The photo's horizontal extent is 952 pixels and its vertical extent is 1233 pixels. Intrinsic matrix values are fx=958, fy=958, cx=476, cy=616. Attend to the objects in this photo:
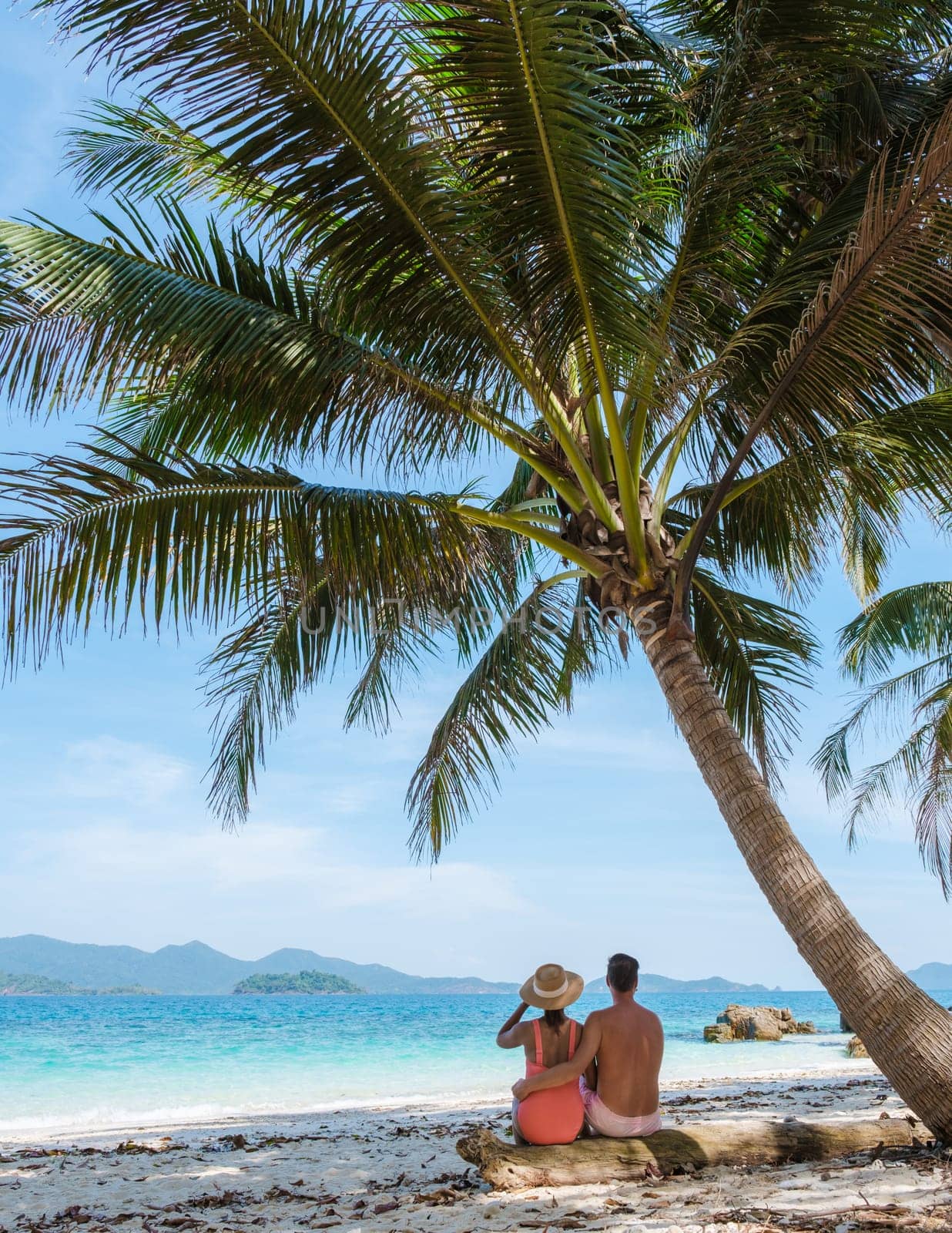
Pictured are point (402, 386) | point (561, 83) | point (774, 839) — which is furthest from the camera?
point (402, 386)

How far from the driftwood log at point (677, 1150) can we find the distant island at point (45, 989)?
8267 centimetres

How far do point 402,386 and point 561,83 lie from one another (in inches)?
70.2

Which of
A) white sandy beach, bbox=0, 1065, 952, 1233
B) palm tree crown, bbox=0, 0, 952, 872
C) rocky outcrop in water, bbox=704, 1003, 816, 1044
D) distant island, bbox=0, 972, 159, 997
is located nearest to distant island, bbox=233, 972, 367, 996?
distant island, bbox=0, 972, 159, 997

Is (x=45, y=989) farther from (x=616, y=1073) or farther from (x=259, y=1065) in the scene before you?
(x=616, y=1073)

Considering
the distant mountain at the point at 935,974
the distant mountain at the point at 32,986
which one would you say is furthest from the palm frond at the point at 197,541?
the distant mountain at the point at 935,974

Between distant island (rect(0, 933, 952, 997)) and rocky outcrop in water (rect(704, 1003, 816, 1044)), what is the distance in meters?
81.4

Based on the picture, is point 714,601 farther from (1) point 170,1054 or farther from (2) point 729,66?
(1) point 170,1054

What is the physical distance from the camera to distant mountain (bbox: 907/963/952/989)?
138 m

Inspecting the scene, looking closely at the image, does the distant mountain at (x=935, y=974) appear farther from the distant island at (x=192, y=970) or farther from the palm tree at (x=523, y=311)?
the palm tree at (x=523, y=311)

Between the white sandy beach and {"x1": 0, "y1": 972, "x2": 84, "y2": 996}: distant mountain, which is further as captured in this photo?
{"x1": 0, "y1": 972, "x2": 84, "y2": 996}: distant mountain

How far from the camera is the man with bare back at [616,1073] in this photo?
4.25 m

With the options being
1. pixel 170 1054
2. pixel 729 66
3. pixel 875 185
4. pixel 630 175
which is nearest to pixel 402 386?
pixel 630 175

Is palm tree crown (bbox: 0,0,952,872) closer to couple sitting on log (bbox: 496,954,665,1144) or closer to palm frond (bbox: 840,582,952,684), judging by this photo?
couple sitting on log (bbox: 496,954,665,1144)

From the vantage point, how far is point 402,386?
527cm
